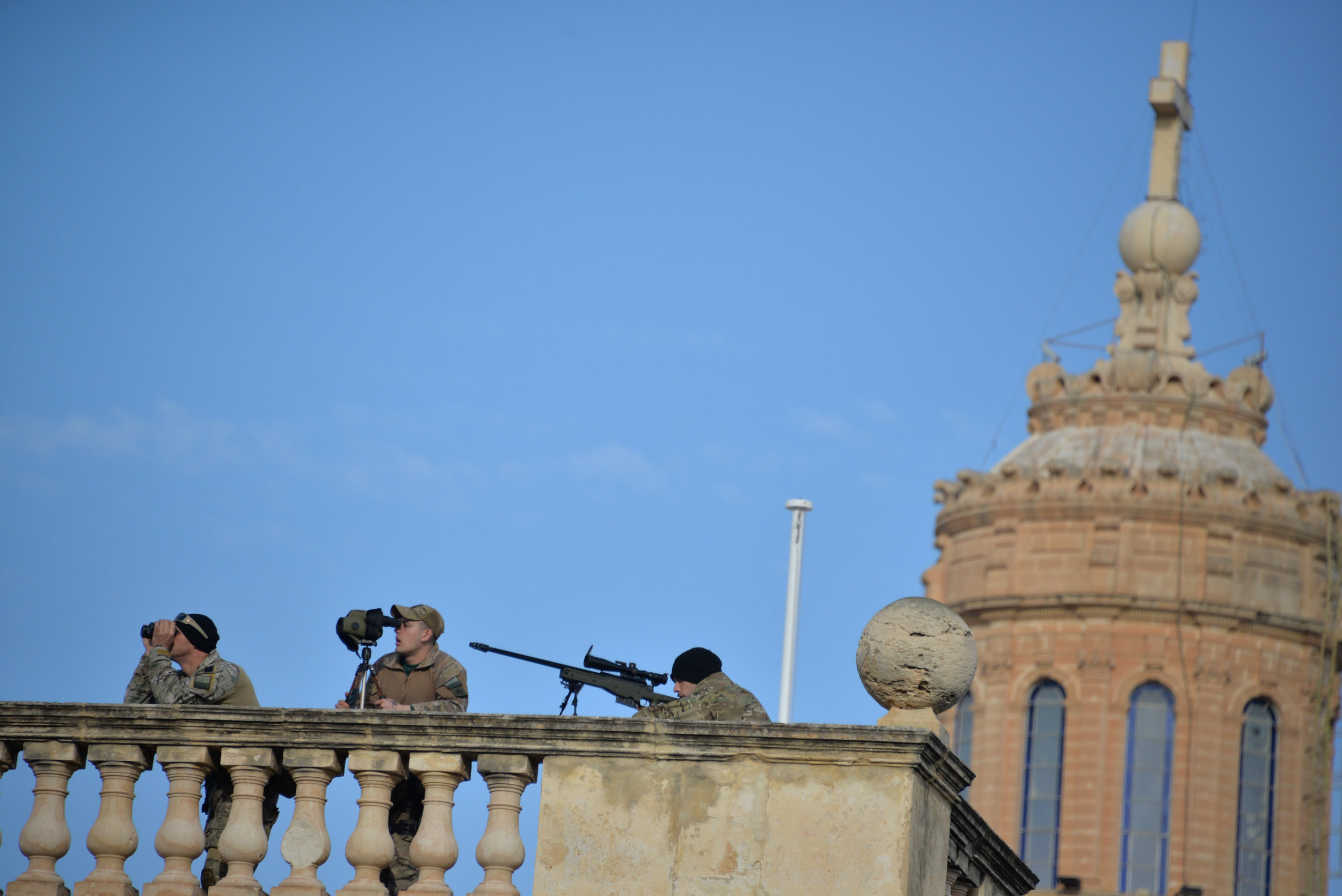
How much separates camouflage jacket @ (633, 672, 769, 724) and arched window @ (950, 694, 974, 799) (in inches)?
1315

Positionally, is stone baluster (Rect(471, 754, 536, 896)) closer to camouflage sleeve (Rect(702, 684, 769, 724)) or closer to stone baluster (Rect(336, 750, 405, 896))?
stone baluster (Rect(336, 750, 405, 896))

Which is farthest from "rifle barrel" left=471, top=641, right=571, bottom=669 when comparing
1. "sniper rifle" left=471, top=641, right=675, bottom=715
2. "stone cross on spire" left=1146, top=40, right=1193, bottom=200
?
"stone cross on spire" left=1146, top=40, right=1193, bottom=200

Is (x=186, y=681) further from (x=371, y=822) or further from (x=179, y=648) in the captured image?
(x=371, y=822)

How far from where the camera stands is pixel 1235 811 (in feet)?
142

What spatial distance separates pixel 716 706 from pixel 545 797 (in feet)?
4.86

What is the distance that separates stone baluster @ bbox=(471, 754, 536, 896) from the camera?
930cm

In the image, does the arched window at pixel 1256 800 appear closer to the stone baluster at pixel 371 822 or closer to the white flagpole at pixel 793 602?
the white flagpole at pixel 793 602

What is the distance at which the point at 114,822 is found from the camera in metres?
9.68

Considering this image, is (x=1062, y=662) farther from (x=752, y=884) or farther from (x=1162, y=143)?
(x=752, y=884)

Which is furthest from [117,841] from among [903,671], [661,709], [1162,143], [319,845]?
[1162,143]

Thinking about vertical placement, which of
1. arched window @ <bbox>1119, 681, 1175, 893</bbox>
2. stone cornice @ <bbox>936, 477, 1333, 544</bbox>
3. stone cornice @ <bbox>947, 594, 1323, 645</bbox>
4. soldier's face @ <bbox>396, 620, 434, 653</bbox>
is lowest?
soldier's face @ <bbox>396, 620, 434, 653</bbox>

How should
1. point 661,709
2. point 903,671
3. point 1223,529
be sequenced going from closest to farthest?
point 903,671
point 661,709
point 1223,529

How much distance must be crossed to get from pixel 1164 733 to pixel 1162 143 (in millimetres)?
13331

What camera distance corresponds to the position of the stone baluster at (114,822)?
9.57 metres
